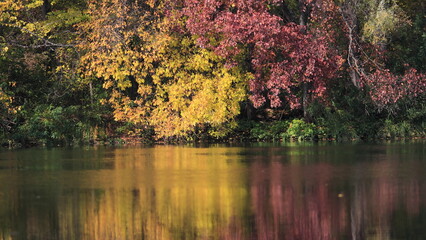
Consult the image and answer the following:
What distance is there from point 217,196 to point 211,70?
19636 millimetres

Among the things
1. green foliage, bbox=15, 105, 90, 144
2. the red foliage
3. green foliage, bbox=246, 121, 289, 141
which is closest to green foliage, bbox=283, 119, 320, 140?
green foliage, bbox=246, 121, 289, 141

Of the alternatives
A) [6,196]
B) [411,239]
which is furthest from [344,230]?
[6,196]

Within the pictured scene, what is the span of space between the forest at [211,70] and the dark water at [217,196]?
7.09m

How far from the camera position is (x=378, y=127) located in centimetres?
3297

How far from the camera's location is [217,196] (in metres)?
15.0

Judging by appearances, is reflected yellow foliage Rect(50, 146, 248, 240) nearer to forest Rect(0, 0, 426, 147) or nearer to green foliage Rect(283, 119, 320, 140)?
forest Rect(0, 0, 426, 147)

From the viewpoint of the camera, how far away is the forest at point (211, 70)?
106ft

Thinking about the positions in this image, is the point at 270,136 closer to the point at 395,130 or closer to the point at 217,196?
the point at 395,130

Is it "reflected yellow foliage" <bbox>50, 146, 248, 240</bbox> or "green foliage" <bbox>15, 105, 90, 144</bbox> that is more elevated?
"green foliage" <bbox>15, 105, 90, 144</bbox>

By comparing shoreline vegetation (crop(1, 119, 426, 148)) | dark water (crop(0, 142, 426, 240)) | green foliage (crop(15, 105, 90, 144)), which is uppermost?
green foliage (crop(15, 105, 90, 144))

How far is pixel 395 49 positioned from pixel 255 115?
6.59m

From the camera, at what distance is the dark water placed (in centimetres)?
1138

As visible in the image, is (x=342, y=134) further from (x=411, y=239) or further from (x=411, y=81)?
(x=411, y=239)

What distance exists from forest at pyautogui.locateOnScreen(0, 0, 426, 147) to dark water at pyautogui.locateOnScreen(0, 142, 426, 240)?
7.09m
